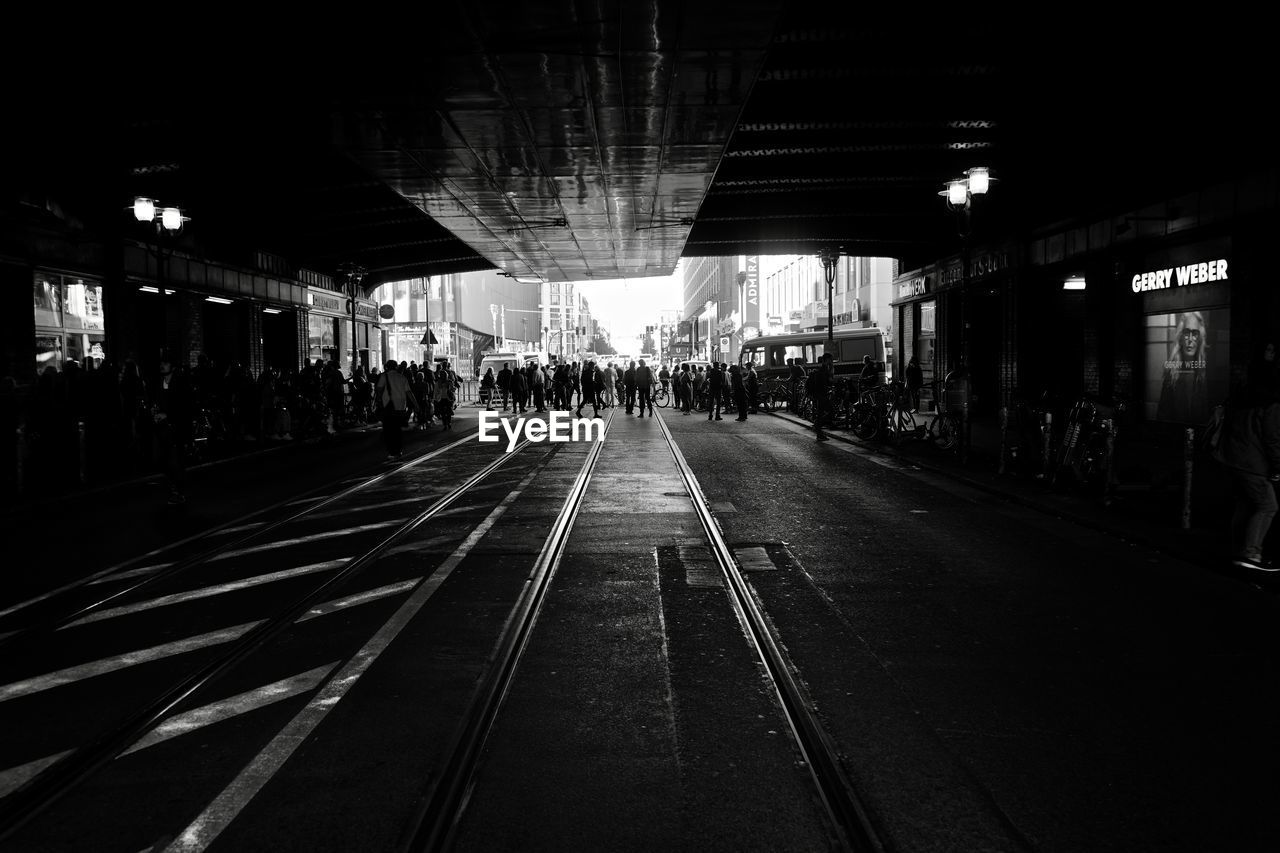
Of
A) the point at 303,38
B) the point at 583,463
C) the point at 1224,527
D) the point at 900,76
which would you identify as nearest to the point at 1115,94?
the point at 900,76

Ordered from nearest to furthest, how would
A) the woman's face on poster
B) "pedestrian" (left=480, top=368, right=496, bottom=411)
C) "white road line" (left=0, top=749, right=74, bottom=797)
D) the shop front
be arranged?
"white road line" (left=0, top=749, right=74, bottom=797), the woman's face on poster, the shop front, "pedestrian" (left=480, top=368, right=496, bottom=411)

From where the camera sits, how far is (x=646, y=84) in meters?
16.3

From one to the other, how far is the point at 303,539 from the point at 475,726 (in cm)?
611

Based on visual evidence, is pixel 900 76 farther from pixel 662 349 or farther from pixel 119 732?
pixel 662 349

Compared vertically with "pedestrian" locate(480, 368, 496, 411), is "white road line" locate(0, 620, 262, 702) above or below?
below

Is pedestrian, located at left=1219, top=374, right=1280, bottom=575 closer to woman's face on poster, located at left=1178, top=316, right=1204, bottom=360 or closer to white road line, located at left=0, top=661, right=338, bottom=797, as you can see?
white road line, located at left=0, top=661, right=338, bottom=797

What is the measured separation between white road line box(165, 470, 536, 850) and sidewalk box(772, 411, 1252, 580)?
21.3 ft

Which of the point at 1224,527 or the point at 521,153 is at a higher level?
the point at 521,153

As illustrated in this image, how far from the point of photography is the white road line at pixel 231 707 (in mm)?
4922

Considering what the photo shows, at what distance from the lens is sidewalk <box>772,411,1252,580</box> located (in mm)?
9766

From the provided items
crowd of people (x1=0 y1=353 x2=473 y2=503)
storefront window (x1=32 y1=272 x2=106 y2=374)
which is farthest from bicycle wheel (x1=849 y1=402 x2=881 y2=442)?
storefront window (x1=32 y1=272 x2=106 y2=374)

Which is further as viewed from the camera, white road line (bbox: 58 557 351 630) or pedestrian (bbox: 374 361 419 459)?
pedestrian (bbox: 374 361 419 459)

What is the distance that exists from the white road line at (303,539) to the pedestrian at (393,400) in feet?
24.9

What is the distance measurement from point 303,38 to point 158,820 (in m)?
11.1
